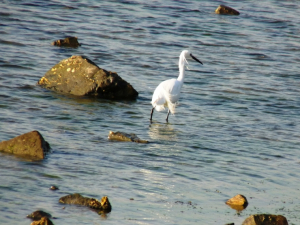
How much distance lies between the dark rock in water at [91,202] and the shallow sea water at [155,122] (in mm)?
91

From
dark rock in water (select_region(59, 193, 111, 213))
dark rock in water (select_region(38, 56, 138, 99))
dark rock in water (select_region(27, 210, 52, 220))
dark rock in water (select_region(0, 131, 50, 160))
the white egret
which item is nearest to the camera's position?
dark rock in water (select_region(27, 210, 52, 220))

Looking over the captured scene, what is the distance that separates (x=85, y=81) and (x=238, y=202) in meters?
5.49


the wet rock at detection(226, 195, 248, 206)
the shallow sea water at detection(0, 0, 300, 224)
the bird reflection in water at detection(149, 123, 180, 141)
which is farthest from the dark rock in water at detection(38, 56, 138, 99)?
the wet rock at detection(226, 195, 248, 206)

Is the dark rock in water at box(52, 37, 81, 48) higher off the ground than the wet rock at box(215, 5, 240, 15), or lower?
lower

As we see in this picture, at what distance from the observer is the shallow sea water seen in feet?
19.5

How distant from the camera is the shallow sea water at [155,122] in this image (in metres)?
5.95

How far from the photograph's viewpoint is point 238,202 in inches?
237

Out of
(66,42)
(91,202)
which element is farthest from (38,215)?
(66,42)

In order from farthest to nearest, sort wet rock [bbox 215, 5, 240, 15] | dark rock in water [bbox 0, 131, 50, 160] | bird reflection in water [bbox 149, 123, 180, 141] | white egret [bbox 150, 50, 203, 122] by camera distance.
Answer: wet rock [bbox 215, 5, 240, 15]
white egret [bbox 150, 50, 203, 122]
bird reflection in water [bbox 149, 123, 180, 141]
dark rock in water [bbox 0, 131, 50, 160]

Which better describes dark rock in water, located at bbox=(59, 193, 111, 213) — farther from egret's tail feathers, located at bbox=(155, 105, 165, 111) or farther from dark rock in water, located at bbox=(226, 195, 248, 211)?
egret's tail feathers, located at bbox=(155, 105, 165, 111)

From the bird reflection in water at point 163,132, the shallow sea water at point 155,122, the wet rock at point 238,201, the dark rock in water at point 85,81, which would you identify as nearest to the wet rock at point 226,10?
the shallow sea water at point 155,122

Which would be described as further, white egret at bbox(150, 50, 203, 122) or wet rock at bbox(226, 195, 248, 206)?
white egret at bbox(150, 50, 203, 122)

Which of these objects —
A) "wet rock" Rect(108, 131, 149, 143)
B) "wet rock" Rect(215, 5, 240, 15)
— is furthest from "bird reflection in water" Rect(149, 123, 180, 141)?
"wet rock" Rect(215, 5, 240, 15)

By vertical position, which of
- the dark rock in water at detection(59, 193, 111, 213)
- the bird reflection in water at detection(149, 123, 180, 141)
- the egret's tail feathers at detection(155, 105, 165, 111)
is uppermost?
the dark rock in water at detection(59, 193, 111, 213)
